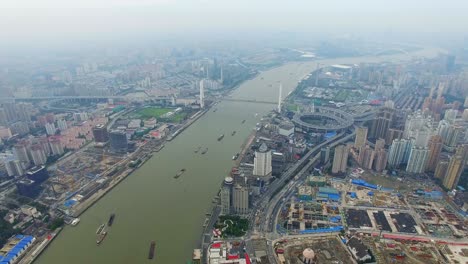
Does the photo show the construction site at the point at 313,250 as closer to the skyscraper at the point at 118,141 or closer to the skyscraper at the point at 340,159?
the skyscraper at the point at 340,159

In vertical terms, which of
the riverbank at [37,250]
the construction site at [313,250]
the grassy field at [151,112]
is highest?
the grassy field at [151,112]

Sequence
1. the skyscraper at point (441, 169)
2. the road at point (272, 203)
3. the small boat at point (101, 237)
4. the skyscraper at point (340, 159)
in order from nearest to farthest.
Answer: the small boat at point (101, 237) → the road at point (272, 203) → the skyscraper at point (441, 169) → the skyscraper at point (340, 159)

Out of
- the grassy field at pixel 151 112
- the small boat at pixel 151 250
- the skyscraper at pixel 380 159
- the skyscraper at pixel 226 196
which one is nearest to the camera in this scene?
the small boat at pixel 151 250

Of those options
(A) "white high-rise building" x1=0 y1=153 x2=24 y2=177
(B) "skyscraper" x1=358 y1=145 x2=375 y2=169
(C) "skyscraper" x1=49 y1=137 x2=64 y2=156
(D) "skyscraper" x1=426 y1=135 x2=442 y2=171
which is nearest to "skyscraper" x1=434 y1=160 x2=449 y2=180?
(D) "skyscraper" x1=426 y1=135 x2=442 y2=171

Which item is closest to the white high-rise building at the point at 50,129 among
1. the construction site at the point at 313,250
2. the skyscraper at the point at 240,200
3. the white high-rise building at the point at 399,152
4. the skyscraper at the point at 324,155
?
the skyscraper at the point at 240,200

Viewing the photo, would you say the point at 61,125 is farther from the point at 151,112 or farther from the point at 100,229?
the point at 100,229

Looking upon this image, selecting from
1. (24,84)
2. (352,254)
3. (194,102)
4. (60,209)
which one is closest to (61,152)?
(60,209)

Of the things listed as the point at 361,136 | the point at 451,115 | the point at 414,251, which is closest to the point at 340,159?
the point at 361,136
